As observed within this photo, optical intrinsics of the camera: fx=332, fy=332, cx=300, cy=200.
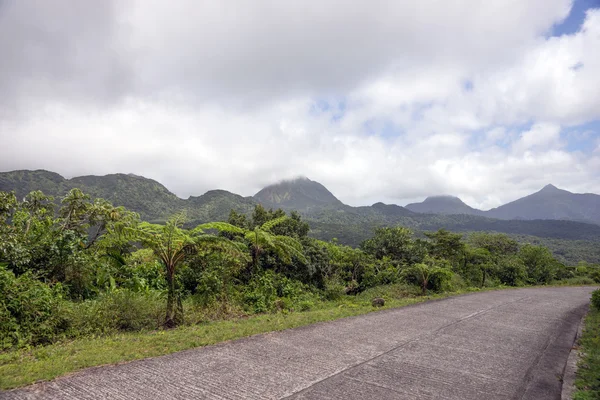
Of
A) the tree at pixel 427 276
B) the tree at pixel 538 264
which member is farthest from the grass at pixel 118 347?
the tree at pixel 538 264

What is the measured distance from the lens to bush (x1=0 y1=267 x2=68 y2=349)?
5.23 meters

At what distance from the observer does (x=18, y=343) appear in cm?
507

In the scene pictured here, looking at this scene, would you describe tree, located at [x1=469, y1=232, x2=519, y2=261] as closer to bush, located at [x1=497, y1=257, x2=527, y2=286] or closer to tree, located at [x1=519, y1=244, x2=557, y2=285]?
tree, located at [x1=519, y1=244, x2=557, y2=285]

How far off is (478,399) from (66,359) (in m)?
5.14

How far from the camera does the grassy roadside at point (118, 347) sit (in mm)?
3877

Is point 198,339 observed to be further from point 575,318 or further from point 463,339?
point 575,318

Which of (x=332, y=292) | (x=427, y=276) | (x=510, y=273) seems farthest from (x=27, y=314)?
(x=510, y=273)

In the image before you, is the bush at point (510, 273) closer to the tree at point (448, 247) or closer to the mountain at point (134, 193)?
the tree at point (448, 247)

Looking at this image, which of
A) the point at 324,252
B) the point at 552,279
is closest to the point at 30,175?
the point at 324,252

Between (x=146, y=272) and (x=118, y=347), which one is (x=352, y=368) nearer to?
(x=118, y=347)

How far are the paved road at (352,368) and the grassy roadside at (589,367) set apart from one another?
0.78ft

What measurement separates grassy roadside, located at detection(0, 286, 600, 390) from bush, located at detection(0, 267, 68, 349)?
43 centimetres

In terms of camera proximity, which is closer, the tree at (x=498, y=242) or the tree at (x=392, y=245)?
the tree at (x=392, y=245)

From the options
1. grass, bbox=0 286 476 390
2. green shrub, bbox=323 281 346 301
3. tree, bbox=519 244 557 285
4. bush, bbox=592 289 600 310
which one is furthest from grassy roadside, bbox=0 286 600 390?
tree, bbox=519 244 557 285
